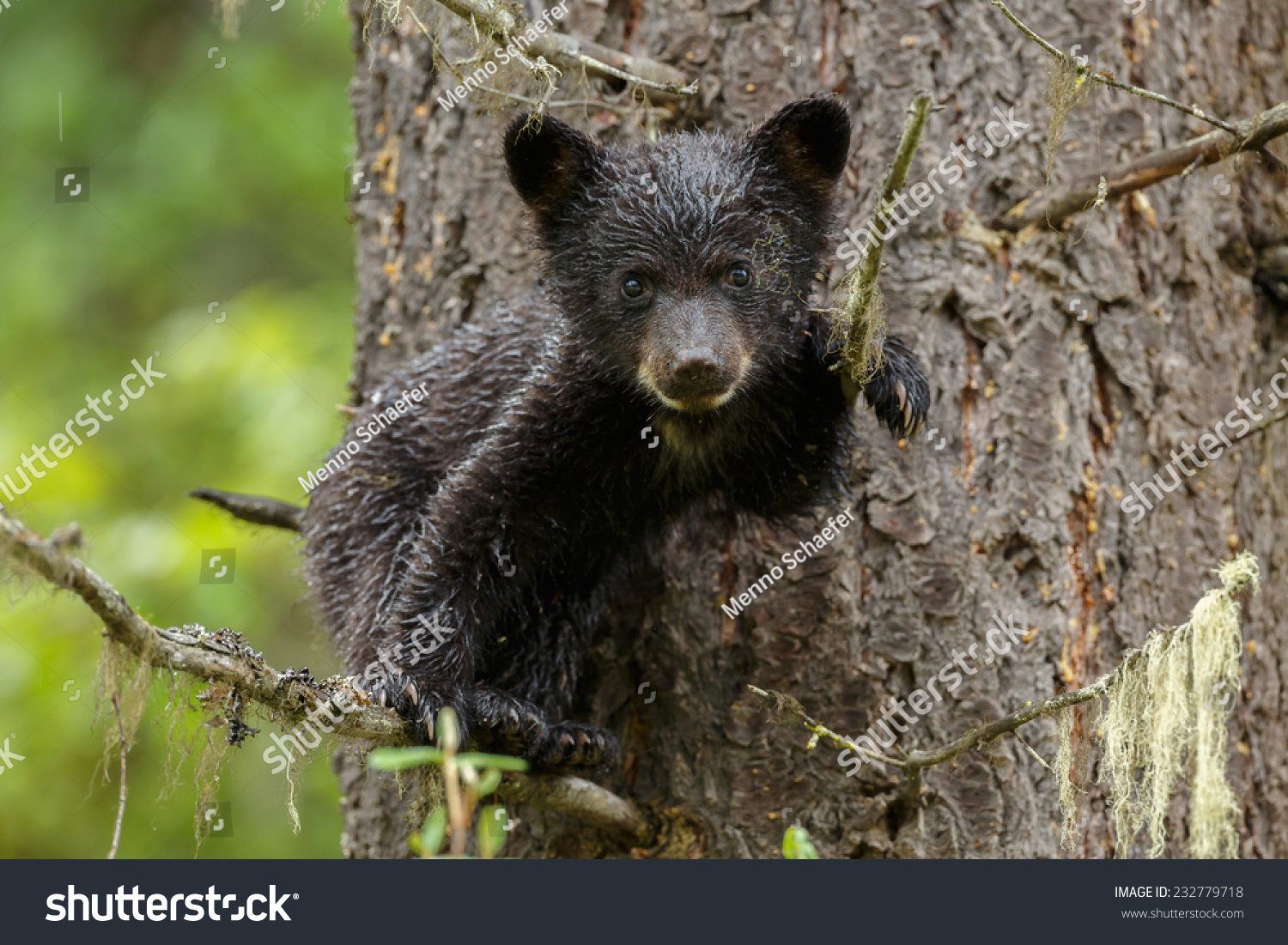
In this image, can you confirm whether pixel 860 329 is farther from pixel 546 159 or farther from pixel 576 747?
pixel 576 747

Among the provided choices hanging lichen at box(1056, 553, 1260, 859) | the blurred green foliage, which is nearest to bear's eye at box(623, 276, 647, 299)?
hanging lichen at box(1056, 553, 1260, 859)

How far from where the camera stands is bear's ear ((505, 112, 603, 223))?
4.00 meters

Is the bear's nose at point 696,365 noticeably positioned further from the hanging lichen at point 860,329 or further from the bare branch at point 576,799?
the bare branch at point 576,799

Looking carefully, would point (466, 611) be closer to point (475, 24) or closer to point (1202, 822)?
point (475, 24)

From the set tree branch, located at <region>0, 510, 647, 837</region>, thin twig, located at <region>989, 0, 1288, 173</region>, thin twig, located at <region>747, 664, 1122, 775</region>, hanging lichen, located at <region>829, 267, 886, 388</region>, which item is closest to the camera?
tree branch, located at <region>0, 510, 647, 837</region>

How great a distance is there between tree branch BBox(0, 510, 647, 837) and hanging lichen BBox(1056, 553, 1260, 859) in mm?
1933

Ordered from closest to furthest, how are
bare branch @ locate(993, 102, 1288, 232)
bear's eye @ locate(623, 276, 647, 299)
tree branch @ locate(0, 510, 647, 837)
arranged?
tree branch @ locate(0, 510, 647, 837) < bare branch @ locate(993, 102, 1288, 232) < bear's eye @ locate(623, 276, 647, 299)

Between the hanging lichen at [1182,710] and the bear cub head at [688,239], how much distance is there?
1549 millimetres

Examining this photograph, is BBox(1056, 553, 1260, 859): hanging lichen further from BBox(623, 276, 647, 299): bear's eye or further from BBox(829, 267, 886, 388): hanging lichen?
BBox(623, 276, 647, 299): bear's eye

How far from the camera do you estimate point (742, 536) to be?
15.6 ft

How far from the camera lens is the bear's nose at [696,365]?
12.1 ft

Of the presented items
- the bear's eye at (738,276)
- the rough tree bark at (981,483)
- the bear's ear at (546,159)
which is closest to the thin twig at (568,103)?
the bear's ear at (546,159)

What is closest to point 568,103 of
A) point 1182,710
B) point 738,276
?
point 738,276

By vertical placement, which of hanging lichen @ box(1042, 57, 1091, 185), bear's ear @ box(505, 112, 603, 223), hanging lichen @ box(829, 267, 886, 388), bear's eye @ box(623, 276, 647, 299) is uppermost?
bear's ear @ box(505, 112, 603, 223)
